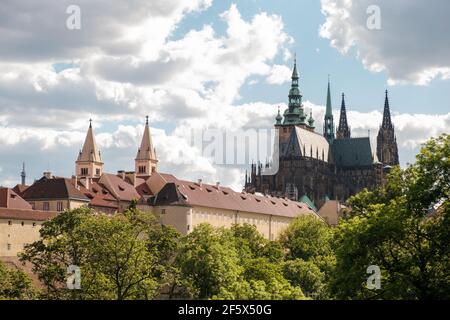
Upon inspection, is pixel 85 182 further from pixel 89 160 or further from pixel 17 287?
pixel 17 287

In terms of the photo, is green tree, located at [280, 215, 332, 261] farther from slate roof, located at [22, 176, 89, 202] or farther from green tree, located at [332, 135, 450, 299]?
green tree, located at [332, 135, 450, 299]

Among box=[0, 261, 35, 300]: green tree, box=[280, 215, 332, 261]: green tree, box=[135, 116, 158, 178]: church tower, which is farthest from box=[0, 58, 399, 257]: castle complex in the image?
box=[0, 261, 35, 300]: green tree

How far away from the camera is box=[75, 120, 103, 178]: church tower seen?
498 ft

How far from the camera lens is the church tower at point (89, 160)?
152 metres

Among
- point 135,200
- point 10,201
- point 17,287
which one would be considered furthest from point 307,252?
point 17,287

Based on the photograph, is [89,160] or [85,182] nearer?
[85,182]

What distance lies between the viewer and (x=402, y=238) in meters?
46.7

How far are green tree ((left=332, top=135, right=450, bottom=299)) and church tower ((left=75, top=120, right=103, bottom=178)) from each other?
4204 inches

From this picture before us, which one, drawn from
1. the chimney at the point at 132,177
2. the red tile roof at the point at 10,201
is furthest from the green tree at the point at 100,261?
the chimney at the point at 132,177

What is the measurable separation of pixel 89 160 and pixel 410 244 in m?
110

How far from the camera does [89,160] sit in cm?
15200

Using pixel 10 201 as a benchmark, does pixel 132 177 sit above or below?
above

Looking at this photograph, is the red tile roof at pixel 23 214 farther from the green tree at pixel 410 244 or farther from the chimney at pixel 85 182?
the green tree at pixel 410 244
